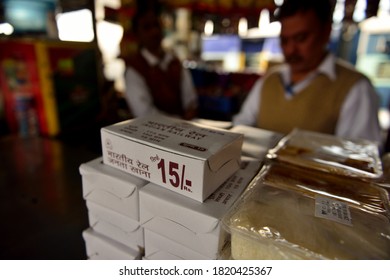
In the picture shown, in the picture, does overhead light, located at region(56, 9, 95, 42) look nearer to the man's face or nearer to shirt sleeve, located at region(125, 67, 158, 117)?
shirt sleeve, located at region(125, 67, 158, 117)

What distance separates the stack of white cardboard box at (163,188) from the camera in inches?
19.2

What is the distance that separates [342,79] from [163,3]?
1.50 meters

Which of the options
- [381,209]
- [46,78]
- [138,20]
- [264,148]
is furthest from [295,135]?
[46,78]

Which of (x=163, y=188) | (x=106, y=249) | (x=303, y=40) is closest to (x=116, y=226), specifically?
(x=106, y=249)

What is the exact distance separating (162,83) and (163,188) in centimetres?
133

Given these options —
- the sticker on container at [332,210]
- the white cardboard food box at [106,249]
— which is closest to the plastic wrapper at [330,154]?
the sticker on container at [332,210]

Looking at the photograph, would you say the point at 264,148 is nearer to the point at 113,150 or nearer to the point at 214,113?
the point at 113,150

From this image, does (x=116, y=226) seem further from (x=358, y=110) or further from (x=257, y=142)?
(x=358, y=110)

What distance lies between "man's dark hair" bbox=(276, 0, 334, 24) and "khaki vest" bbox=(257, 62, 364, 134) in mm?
285

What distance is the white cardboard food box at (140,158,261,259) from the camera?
467 millimetres

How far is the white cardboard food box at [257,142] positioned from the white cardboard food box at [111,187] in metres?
0.33

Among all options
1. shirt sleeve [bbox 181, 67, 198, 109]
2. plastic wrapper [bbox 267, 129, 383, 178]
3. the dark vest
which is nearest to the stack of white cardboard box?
plastic wrapper [bbox 267, 129, 383, 178]

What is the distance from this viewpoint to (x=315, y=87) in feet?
3.92

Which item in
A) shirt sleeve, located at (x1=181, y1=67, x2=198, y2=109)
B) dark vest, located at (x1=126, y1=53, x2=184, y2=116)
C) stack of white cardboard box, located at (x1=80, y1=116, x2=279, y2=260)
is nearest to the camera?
stack of white cardboard box, located at (x1=80, y1=116, x2=279, y2=260)
